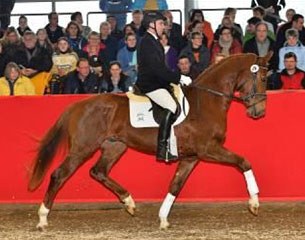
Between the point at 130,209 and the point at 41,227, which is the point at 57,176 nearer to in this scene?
the point at 41,227

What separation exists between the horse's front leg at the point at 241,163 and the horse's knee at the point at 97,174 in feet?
4.52

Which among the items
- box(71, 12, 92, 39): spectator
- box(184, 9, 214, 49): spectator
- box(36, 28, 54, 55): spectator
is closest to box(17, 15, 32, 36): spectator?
box(71, 12, 92, 39): spectator

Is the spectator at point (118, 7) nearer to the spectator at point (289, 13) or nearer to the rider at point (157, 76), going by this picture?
the spectator at point (289, 13)

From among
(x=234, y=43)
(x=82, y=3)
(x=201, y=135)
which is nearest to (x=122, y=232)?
(x=201, y=135)

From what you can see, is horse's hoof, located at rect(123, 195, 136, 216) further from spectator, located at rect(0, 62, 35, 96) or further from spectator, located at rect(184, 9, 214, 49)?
spectator, located at rect(184, 9, 214, 49)

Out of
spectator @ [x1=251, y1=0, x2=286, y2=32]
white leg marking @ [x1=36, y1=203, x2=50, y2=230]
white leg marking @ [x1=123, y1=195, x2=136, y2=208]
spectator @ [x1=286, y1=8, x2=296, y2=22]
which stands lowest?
white leg marking @ [x1=36, y1=203, x2=50, y2=230]

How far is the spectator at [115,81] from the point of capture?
534 inches

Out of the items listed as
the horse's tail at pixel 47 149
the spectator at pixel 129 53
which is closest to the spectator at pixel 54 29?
the spectator at pixel 129 53

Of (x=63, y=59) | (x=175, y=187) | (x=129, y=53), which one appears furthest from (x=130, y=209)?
(x=129, y=53)

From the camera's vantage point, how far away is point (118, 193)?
443 inches

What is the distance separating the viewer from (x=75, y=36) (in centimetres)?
1603

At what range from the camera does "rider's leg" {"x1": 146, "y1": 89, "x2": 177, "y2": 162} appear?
35.4ft

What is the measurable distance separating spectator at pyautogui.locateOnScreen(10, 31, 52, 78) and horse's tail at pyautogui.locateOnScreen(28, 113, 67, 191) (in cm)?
339

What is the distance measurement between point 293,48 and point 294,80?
4.34 ft
